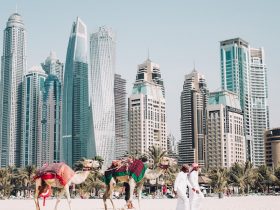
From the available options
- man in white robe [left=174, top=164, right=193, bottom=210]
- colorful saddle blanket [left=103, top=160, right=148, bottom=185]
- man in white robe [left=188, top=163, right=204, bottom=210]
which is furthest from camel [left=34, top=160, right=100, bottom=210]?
man in white robe [left=174, top=164, right=193, bottom=210]

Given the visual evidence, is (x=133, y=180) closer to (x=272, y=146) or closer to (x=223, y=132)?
(x=272, y=146)

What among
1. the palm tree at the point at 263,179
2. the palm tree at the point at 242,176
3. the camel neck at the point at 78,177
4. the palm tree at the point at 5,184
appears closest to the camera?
the camel neck at the point at 78,177

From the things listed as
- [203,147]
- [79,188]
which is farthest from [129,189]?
[203,147]

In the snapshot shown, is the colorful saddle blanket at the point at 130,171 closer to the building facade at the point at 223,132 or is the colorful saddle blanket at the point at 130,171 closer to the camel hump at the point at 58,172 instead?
the camel hump at the point at 58,172

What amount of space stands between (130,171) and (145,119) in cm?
15829

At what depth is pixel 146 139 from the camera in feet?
577

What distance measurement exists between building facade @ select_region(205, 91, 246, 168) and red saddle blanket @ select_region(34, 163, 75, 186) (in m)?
155

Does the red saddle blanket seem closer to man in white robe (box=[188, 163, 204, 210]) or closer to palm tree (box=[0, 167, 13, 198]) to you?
man in white robe (box=[188, 163, 204, 210])

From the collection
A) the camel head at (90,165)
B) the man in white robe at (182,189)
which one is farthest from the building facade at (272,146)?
the man in white robe at (182,189)

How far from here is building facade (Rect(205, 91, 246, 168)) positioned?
568ft

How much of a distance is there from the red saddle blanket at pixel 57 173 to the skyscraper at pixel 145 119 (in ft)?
499

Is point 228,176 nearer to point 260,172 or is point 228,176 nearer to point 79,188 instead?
point 260,172

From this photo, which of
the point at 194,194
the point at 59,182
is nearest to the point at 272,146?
the point at 59,182

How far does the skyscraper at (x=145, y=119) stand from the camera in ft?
576
